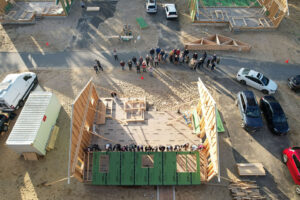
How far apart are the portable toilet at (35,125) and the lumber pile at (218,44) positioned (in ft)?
47.7

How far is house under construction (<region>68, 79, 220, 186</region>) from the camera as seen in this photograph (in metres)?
12.1

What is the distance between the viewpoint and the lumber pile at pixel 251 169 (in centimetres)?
1313

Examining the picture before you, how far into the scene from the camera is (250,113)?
1509 centimetres

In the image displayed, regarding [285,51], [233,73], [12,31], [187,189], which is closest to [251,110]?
[233,73]

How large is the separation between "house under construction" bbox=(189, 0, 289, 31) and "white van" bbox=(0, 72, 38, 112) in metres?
19.3

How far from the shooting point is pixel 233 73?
19.0 metres

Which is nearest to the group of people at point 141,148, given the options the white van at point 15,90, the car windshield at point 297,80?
the white van at point 15,90

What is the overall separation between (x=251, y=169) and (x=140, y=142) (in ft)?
26.3

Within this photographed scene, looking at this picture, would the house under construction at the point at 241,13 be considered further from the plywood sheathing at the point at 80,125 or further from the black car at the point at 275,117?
the plywood sheathing at the point at 80,125

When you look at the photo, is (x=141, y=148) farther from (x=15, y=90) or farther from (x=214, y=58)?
(x=15, y=90)

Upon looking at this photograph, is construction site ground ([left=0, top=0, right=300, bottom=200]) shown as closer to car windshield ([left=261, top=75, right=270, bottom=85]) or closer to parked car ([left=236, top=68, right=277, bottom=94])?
parked car ([left=236, top=68, right=277, bottom=94])

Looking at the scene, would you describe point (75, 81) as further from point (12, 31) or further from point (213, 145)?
point (213, 145)

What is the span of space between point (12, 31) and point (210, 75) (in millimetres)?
23594

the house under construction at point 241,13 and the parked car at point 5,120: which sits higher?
the house under construction at point 241,13
